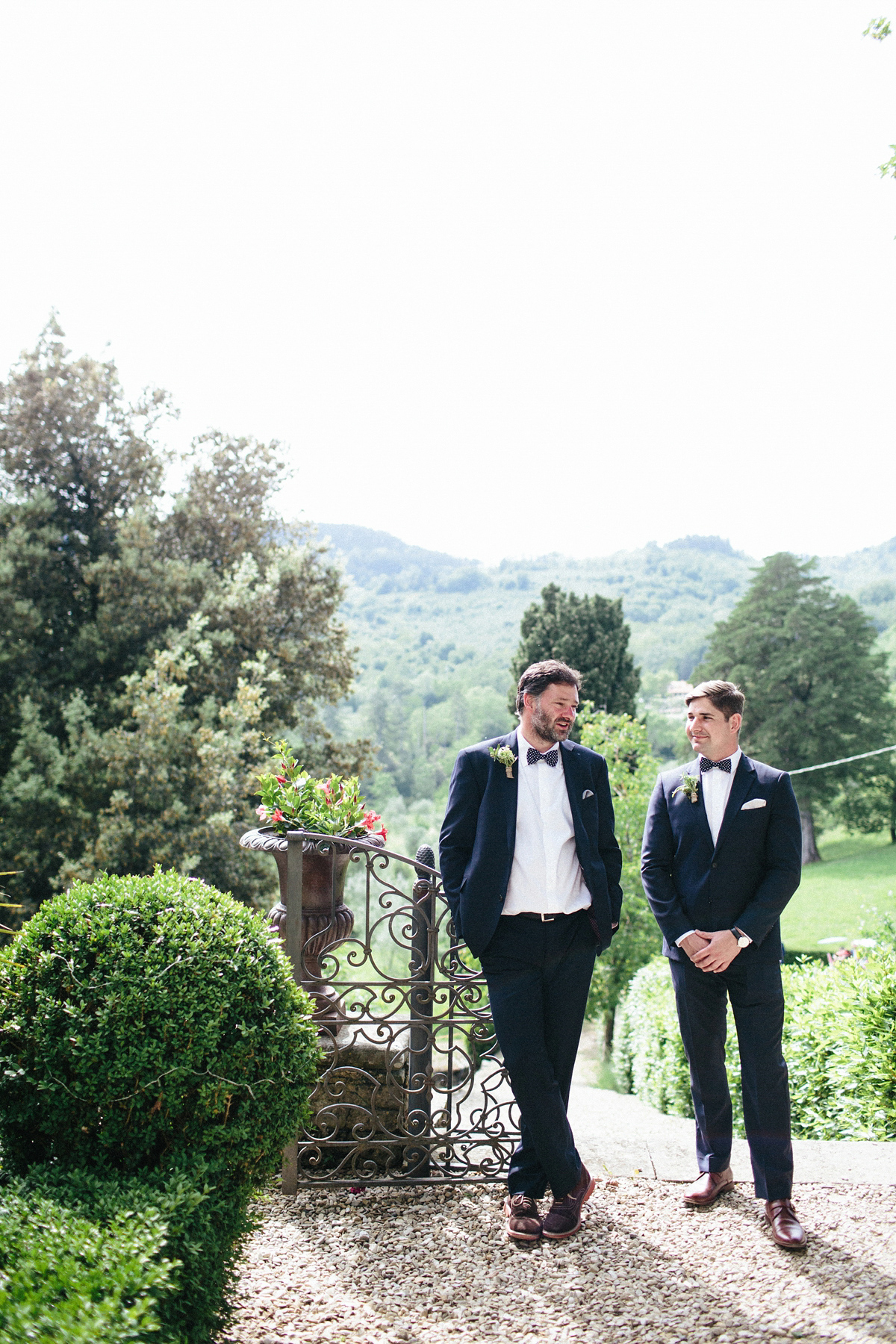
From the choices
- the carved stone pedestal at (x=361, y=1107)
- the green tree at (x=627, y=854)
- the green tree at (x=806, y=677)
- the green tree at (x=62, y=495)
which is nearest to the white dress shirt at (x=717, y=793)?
the carved stone pedestal at (x=361, y=1107)

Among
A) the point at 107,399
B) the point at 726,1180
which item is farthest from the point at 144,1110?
the point at 107,399

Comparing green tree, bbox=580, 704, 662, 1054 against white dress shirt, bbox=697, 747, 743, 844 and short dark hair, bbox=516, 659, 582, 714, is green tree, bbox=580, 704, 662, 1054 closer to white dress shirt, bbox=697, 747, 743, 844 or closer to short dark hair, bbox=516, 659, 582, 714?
white dress shirt, bbox=697, 747, 743, 844

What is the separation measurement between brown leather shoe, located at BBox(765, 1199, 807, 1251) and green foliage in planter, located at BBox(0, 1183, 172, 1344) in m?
1.98

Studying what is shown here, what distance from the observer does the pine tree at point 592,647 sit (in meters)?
21.9

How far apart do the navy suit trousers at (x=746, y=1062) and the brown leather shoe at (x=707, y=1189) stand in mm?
32

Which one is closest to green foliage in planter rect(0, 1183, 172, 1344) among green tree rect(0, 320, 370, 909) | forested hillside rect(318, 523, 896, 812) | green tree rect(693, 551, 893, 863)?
green tree rect(0, 320, 370, 909)

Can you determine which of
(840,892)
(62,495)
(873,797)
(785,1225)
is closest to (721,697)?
(785,1225)

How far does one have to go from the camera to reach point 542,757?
10.6 feet

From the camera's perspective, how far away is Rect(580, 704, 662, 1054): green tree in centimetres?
1122

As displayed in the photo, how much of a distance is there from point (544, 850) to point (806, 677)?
2746 cm

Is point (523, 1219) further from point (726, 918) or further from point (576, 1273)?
point (726, 918)

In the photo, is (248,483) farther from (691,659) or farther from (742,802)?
(691,659)

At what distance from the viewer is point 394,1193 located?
353 cm

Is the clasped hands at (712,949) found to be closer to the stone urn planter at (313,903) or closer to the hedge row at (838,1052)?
the stone urn planter at (313,903)
